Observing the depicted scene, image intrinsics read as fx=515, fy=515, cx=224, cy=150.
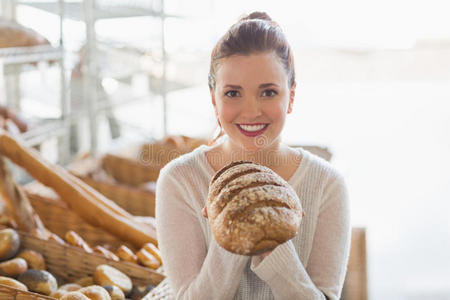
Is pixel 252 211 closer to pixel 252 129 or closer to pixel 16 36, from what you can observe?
pixel 252 129

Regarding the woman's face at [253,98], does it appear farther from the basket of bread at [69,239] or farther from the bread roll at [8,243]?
the bread roll at [8,243]

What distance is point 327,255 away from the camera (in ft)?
2.84

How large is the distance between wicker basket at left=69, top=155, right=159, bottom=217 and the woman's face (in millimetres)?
1284

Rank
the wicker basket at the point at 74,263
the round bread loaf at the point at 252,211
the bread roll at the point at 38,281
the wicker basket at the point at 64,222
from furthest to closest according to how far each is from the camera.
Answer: the wicker basket at the point at 64,222 → the wicker basket at the point at 74,263 → the bread roll at the point at 38,281 → the round bread loaf at the point at 252,211

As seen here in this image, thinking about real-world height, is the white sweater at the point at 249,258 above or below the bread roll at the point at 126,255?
above

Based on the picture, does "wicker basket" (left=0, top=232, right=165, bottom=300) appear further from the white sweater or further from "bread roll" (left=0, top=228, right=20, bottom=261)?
the white sweater

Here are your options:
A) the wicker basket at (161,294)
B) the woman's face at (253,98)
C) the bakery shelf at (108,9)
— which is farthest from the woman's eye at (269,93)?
the bakery shelf at (108,9)

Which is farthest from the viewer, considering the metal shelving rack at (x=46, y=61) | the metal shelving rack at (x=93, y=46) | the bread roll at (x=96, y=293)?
the metal shelving rack at (x=93, y=46)

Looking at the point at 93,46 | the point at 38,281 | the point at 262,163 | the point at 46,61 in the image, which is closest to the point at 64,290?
the point at 38,281

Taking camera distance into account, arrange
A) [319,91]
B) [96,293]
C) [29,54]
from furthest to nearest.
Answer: [319,91] < [29,54] < [96,293]

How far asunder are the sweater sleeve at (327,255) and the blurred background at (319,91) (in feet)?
0.92

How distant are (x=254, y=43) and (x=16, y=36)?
1621mm

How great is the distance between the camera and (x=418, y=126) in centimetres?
532

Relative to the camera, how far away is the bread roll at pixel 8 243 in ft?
4.37
